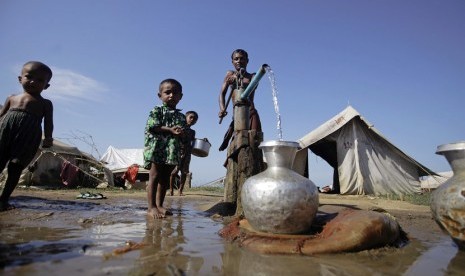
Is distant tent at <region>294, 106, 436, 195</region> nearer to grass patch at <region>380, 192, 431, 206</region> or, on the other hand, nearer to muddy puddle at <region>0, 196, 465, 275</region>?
grass patch at <region>380, 192, 431, 206</region>

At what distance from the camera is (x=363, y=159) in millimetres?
10375

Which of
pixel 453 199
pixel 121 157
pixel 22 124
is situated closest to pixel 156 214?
pixel 22 124

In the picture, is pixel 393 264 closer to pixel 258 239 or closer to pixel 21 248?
pixel 258 239

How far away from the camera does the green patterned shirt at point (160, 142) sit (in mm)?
3632

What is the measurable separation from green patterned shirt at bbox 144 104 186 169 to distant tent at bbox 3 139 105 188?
28.3 ft

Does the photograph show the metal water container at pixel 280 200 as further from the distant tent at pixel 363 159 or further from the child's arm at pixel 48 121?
the distant tent at pixel 363 159

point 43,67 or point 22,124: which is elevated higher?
point 43,67

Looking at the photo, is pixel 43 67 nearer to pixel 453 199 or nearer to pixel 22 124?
pixel 22 124

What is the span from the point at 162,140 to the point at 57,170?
417 inches

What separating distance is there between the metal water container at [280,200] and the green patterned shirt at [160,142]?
1.55m

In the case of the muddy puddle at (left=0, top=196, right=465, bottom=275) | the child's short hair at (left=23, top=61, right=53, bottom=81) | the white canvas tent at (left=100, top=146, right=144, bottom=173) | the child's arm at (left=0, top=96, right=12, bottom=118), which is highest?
the white canvas tent at (left=100, top=146, right=144, bottom=173)

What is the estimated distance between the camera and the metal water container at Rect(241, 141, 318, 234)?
2.18 meters

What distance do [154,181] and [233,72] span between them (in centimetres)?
195

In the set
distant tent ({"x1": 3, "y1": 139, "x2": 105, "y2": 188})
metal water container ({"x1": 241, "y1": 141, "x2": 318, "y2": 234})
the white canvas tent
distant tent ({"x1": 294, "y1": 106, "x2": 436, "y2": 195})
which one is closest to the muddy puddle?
metal water container ({"x1": 241, "y1": 141, "x2": 318, "y2": 234})
